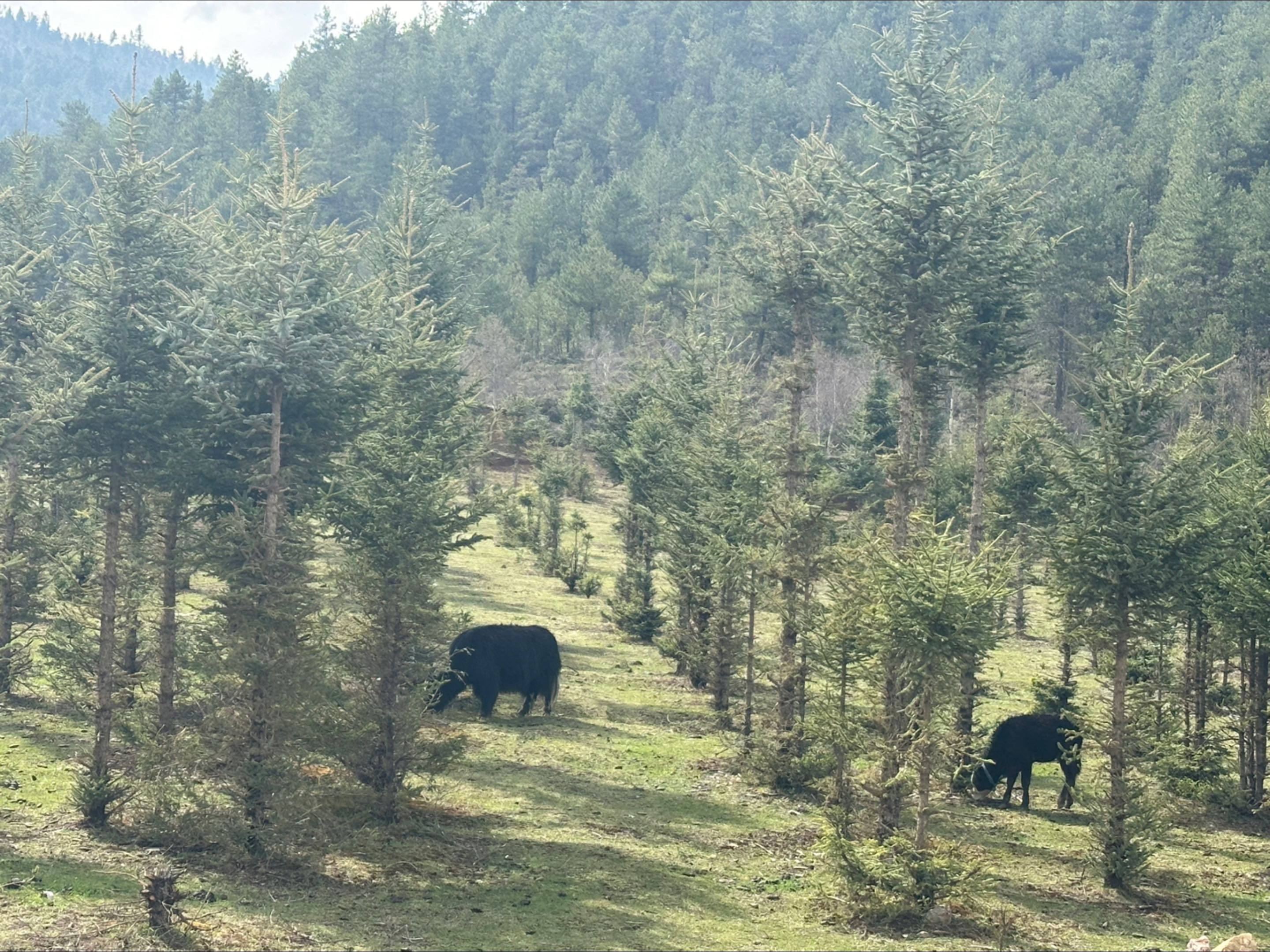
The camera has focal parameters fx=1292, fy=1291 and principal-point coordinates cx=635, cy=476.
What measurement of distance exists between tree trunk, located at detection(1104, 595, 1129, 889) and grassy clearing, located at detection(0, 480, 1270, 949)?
862mm

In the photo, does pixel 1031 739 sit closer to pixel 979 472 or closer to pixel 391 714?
pixel 979 472

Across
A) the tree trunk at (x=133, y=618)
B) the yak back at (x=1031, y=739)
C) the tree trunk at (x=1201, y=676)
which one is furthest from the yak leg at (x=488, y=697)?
the tree trunk at (x=1201, y=676)

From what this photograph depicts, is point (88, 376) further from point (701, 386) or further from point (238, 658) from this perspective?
point (701, 386)

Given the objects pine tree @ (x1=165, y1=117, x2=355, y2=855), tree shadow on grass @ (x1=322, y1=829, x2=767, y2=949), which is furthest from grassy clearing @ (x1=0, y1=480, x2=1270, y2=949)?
pine tree @ (x1=165, y1=117, x2=355, y2=855)

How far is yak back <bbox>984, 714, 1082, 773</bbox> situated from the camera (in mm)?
26781

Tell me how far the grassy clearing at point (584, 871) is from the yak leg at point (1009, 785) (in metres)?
0.40

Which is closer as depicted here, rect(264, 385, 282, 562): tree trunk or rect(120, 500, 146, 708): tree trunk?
rect(264, 385, 282, 562): tree trunk

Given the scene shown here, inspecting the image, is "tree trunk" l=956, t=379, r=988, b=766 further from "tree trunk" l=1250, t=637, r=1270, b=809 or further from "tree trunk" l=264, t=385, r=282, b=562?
"tree trunk" l=264, t=385, r=282, b=562

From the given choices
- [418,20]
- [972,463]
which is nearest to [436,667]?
[972,463]

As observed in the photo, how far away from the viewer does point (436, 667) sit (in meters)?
30.9

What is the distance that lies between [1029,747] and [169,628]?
17381mm

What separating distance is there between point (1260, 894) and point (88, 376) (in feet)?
70.9

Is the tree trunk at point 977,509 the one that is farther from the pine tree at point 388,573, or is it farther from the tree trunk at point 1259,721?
the pine tree at point 388,573

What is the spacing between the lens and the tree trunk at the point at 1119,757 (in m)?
21.8
